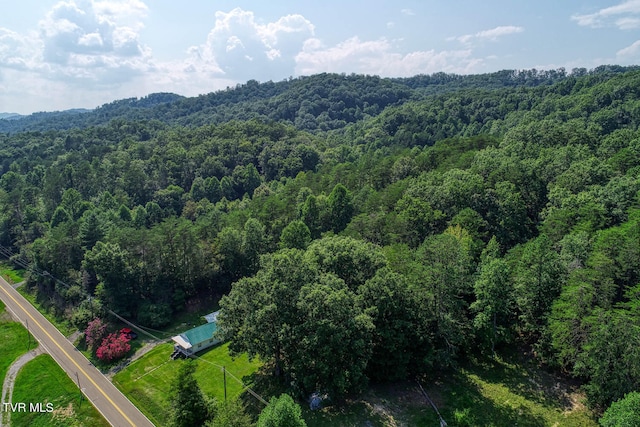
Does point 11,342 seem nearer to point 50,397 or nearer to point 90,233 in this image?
point 50,397

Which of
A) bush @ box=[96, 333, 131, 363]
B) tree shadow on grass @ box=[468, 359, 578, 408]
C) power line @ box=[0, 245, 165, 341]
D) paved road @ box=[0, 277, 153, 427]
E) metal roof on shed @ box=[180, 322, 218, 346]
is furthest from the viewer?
power line @ box=[0, 245, 165, 341]

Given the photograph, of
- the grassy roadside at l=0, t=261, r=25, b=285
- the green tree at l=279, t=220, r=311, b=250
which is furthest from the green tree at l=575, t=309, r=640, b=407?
the grassy roadside at l=0, t=261, r=25, b=285

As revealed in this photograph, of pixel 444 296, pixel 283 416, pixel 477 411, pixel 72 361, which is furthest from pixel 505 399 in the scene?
pixel 72 361

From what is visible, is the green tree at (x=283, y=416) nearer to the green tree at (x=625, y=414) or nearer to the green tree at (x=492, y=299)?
the green tree at (x=492, y=299)

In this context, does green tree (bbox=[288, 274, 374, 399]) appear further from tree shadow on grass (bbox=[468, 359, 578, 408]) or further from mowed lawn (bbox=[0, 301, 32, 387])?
mowed lawn (bbox=[0, 301, 32, 387])

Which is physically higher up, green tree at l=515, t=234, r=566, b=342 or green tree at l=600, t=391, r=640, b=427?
green tree at l=515, t=234, r=566, b=342

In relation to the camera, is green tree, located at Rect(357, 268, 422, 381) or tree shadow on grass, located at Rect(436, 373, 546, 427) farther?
green tree, located at Rect(357, 268, 422, 381)

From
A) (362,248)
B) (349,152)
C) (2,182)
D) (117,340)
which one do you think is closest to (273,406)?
(362,248)
